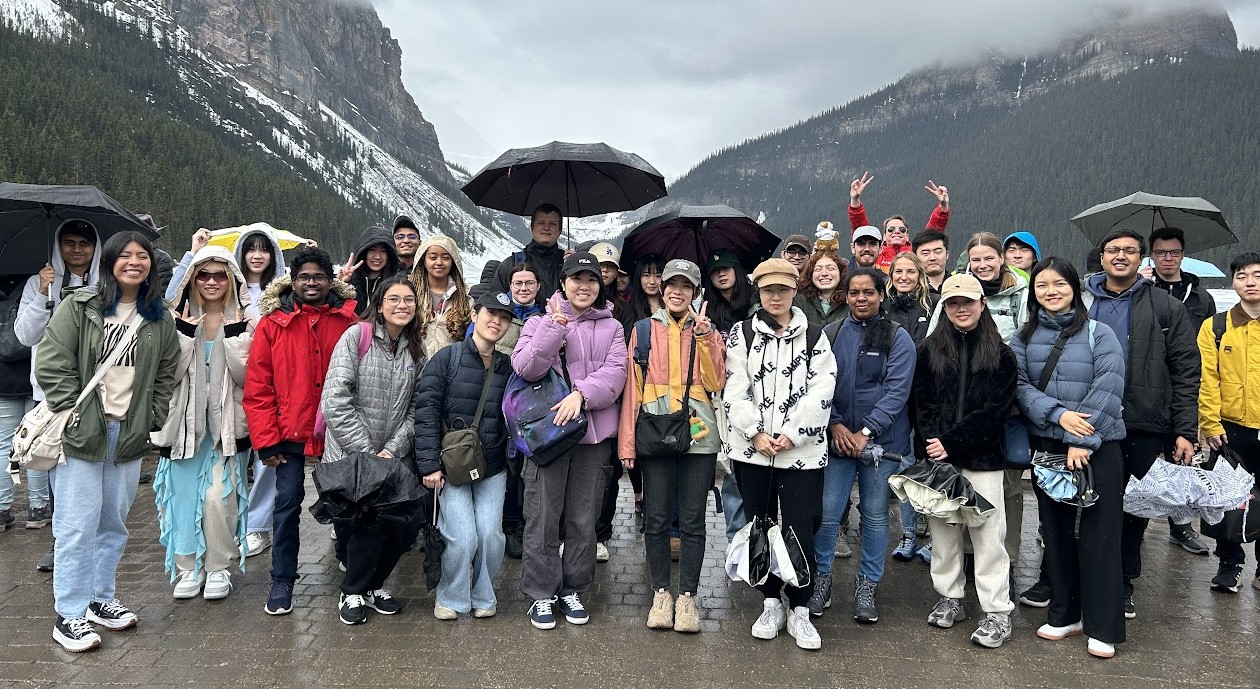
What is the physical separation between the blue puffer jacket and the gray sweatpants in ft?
8.71

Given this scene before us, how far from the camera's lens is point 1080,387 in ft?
13.7

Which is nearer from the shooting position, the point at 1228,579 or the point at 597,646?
the point at 597,646

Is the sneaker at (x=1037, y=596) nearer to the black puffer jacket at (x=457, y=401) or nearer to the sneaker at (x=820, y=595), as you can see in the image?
the sneaker at (x=820, y=595)

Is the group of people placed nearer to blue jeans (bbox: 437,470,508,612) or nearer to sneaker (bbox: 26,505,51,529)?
blue jeans (bbox: 437,470,508,612)

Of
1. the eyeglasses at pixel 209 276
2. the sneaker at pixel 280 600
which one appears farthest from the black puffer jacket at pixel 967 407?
the eyeglasses at pixel 209 276

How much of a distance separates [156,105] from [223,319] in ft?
403

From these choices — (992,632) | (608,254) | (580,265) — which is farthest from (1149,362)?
(608,254)

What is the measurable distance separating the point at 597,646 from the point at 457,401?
171 centimetres

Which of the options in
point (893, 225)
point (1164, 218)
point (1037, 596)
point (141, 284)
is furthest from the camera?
point (893, 225)

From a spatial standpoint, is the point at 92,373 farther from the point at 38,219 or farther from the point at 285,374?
the point at 38,219

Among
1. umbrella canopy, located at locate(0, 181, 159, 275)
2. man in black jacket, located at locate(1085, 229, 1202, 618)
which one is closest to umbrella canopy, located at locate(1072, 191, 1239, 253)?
man in black jacket, located at locate(1085, 229, 1202, 618)

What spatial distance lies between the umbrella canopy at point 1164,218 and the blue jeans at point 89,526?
753 cm

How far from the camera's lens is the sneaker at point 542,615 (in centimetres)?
437

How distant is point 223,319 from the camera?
480 centimetres
